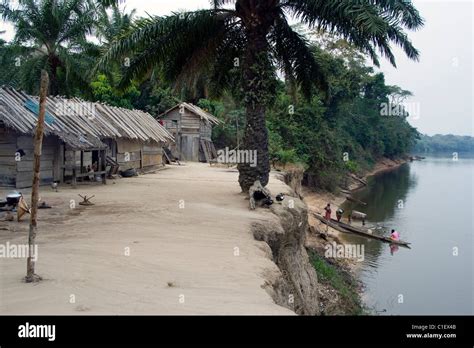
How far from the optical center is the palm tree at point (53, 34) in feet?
75.8

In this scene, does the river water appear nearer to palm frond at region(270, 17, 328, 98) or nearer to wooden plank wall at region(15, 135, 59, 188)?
palm frond at region(270, 17, 328, 98)

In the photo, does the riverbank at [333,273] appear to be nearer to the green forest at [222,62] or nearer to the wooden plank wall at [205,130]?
the green forest at [222,62]

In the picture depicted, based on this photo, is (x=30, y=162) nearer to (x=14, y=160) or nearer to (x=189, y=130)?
(x=14, y=160)

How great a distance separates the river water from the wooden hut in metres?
12.8

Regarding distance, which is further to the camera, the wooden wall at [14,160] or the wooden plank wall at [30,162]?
the wooden plank wall at [30,162]

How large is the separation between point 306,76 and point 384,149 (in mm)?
57379

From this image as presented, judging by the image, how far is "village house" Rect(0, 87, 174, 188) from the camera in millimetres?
16344

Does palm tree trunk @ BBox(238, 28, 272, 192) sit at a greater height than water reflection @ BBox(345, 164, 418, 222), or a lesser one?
greater

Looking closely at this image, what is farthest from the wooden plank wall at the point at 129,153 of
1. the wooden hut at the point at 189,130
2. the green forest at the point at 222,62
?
the wooden hut at the point at 189,130

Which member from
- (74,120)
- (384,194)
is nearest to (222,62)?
(74,120)

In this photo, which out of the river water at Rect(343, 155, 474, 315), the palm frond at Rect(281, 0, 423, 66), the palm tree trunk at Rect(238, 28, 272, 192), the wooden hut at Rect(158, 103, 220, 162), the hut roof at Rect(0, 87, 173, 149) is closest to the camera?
the palm frond at Rect(281, 0, 423, 66)

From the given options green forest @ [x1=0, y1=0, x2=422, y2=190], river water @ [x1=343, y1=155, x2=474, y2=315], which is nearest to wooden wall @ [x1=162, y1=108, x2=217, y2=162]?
green forest @ [x1=0, y1=0, x2=422, y2=190]

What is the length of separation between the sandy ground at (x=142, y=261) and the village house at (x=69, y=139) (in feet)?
7.34

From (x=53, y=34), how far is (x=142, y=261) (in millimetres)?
19433
